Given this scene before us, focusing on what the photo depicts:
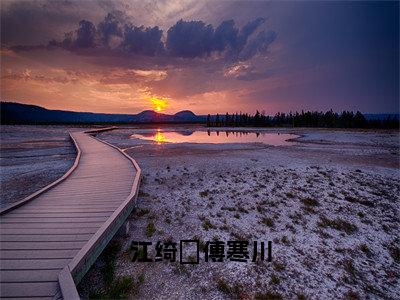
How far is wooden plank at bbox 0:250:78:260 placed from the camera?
5148mm

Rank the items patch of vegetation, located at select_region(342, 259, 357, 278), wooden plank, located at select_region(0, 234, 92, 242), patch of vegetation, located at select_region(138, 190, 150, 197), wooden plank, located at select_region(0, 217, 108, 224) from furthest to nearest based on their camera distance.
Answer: patch of vegetation, located at select_region(138, 190, 150, 197)
patch of vegetation, located at select_region(342, 259, 357, 278)
wooden plank, located at select_region(0, 217, 108, 224)
wooden plank, located at select_region(0, 234, 92, 242)

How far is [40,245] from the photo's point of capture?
561 centimetres

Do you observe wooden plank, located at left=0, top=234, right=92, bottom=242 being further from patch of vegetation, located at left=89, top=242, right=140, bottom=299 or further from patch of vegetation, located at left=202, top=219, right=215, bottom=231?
patch of vegetation, located at left=202, top=219, right=215, bottom=231

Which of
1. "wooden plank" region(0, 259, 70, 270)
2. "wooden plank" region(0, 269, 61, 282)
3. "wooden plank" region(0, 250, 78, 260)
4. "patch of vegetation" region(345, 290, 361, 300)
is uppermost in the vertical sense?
"wooden plank" region(0, 250, 78, 260)

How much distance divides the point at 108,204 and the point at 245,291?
505 cm

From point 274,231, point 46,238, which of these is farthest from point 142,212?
point 274,231

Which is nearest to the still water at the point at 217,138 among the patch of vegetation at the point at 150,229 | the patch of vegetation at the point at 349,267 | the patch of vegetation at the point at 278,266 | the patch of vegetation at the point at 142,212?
the patch of vegetation at the point at 142,212

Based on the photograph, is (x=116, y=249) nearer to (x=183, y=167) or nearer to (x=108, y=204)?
(x=108, y=204)

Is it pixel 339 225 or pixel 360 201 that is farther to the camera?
pixel 360 201

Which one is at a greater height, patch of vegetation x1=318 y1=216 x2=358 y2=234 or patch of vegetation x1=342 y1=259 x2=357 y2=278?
patch of vegetation x1=318 y1=216 x2=358 y2=234

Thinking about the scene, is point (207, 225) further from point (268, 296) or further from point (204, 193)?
point (268, 296)

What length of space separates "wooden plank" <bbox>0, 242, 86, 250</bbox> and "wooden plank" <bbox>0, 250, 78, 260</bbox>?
0.40 ft

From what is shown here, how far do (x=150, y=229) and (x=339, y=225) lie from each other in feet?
24.3

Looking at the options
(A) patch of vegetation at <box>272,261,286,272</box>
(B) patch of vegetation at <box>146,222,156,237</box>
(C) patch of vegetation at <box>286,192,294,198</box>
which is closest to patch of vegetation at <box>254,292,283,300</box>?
(A) patch of vegetation at <box>272,261,286,272</box>
